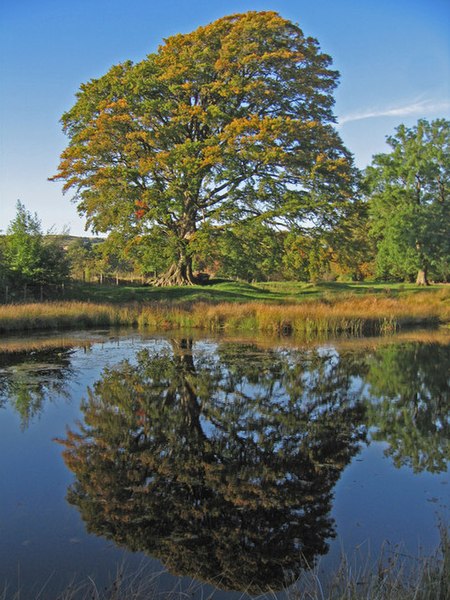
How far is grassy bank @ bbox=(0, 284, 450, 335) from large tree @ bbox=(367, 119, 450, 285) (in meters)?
21.9

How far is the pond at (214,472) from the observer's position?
3.89 metres

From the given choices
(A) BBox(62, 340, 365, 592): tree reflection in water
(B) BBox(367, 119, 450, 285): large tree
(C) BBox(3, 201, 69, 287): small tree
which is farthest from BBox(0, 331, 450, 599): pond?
(B) BBox(367, 119, 450, 285): large tree

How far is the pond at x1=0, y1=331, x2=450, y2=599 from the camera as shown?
3.89m

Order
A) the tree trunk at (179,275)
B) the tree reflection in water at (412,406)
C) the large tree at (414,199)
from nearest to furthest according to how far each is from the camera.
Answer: the tree reflection in water at (412,406), the tree trunk at (179,275), the large tree at (414,199)

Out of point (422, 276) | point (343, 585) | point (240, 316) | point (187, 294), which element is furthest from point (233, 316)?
point (422, 276)

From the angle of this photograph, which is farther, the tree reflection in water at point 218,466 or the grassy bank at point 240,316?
the grassy bank at point 240,316

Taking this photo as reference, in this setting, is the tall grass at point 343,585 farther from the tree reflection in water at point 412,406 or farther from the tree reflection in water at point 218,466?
the tree reflection in water at point 412,406

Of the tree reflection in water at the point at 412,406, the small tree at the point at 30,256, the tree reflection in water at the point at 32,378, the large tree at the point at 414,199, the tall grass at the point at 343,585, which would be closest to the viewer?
the tall grass at the point at 343,585

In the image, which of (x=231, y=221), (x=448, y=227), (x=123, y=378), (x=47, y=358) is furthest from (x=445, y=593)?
(x=448, y=227)

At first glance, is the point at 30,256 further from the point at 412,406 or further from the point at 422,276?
the point at 422,276

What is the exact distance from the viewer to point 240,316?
61.7 feet

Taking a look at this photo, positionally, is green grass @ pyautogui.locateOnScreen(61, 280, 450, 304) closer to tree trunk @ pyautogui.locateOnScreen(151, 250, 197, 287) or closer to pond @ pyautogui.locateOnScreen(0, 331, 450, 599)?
tree trunk @ pyautogui.locateOnScreen(151, 250, 197, 287)

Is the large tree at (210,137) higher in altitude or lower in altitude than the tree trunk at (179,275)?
higher

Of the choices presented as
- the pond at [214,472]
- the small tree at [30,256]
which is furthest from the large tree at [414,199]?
the pond at [214,472]
